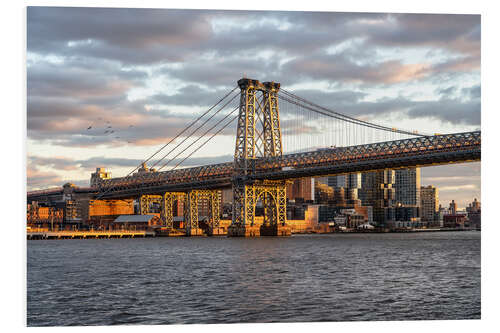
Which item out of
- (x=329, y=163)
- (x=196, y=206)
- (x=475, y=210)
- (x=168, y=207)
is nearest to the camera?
(x=329, y=163)

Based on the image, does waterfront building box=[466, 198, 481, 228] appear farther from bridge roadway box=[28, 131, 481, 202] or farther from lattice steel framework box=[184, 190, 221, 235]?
lattice steel framework box=[184, 190, 221, 235]

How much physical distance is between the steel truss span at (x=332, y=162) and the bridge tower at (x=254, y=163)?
2.21 metres

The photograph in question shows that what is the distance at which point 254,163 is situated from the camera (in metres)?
97.2

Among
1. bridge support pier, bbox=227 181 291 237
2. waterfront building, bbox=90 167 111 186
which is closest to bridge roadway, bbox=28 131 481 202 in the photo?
bridge support pier, bbox=227 181 291 237

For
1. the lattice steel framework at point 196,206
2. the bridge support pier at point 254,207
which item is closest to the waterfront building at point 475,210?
the bridge support pier at point 254,207

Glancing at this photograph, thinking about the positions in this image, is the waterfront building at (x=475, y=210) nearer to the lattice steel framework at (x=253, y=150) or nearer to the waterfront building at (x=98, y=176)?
the lattice steel framework at (x=253, y=150)

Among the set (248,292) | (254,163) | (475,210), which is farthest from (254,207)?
(248,292)

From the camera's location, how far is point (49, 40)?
28031mm

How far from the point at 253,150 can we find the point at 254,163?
2525 mm

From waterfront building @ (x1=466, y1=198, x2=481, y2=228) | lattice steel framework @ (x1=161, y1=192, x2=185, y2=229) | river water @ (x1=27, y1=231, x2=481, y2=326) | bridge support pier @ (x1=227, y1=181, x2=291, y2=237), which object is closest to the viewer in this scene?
river water @ (x1=27, y1=231, x2=481, y2=326)

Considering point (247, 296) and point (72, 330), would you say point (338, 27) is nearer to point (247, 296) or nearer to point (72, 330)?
point (247, 296)

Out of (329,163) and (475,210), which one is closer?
(329,163)

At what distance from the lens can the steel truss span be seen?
246 feet

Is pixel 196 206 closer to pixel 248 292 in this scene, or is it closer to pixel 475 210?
pixel 475 210
